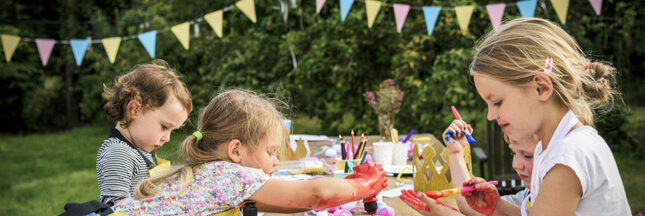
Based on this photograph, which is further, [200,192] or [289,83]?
[289,83]

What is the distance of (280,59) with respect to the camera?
6.01 meters

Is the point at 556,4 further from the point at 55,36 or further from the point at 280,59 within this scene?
the point at 55,36

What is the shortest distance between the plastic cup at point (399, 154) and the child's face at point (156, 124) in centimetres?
99

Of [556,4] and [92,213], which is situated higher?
[556,4]

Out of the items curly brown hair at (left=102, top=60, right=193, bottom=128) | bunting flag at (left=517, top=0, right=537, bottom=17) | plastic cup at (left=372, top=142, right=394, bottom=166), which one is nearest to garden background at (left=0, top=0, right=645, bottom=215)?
bunting flag at (left=517, top=0, right=537, bottom=17)

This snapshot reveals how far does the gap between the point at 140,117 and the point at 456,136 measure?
1.09 m

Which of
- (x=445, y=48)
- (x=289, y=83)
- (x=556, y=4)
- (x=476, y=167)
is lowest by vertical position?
(x=476, y=167)

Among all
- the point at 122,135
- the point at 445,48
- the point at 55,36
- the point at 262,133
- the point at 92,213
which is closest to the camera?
the point at 92,213

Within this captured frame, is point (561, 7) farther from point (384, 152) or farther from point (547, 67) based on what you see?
point (547, 67)

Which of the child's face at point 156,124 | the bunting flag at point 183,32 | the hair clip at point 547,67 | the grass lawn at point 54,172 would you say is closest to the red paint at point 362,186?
the hair clip at point 547,67

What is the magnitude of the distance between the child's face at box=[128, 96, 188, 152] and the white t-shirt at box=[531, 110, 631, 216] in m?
1.28

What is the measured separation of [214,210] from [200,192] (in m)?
0.06

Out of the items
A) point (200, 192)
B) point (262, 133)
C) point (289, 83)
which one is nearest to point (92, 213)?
point (200, 192)

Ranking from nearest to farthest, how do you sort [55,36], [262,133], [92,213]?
[92,213]
[262,133]
[55,36]
